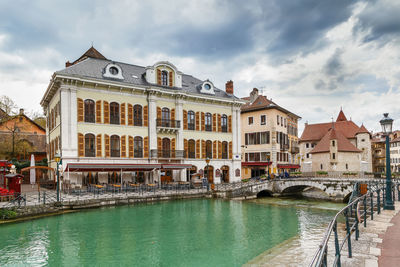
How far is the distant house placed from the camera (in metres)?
36.5

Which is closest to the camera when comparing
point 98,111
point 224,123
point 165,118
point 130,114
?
point 98,111

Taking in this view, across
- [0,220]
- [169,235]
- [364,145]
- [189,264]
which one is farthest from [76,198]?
[364,145]

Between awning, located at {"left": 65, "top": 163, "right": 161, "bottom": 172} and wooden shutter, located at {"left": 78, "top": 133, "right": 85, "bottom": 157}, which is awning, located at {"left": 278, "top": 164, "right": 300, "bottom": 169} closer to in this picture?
awning, located at {"left": 65, "top": 163, "right": 161, "bottom": 172}

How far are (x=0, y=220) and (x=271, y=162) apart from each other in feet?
98.2

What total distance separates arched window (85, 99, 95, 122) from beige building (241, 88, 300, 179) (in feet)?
65.1

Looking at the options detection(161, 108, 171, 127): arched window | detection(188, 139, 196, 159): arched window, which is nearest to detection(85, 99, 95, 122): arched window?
detection(161, 108, 171, 127): arched window

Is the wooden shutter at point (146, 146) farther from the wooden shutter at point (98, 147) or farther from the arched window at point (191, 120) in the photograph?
the arched window at point (191, 120)

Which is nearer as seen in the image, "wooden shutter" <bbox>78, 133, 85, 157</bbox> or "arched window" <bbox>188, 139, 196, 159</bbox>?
"wooden shutter" <bbox>78, 133, 85, 157</bbox>

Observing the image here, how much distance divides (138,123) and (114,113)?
2.46m

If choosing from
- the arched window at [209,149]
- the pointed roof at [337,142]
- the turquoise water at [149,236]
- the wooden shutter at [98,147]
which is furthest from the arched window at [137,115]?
the pointed roof at [337,142]

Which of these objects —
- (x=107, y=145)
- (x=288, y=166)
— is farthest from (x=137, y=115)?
(x=288, y=166)

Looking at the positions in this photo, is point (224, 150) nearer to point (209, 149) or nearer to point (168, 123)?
point (209, 149)

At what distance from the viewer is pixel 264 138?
132 ft

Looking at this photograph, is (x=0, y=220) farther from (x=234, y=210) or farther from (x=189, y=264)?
(x=234, y=210)
